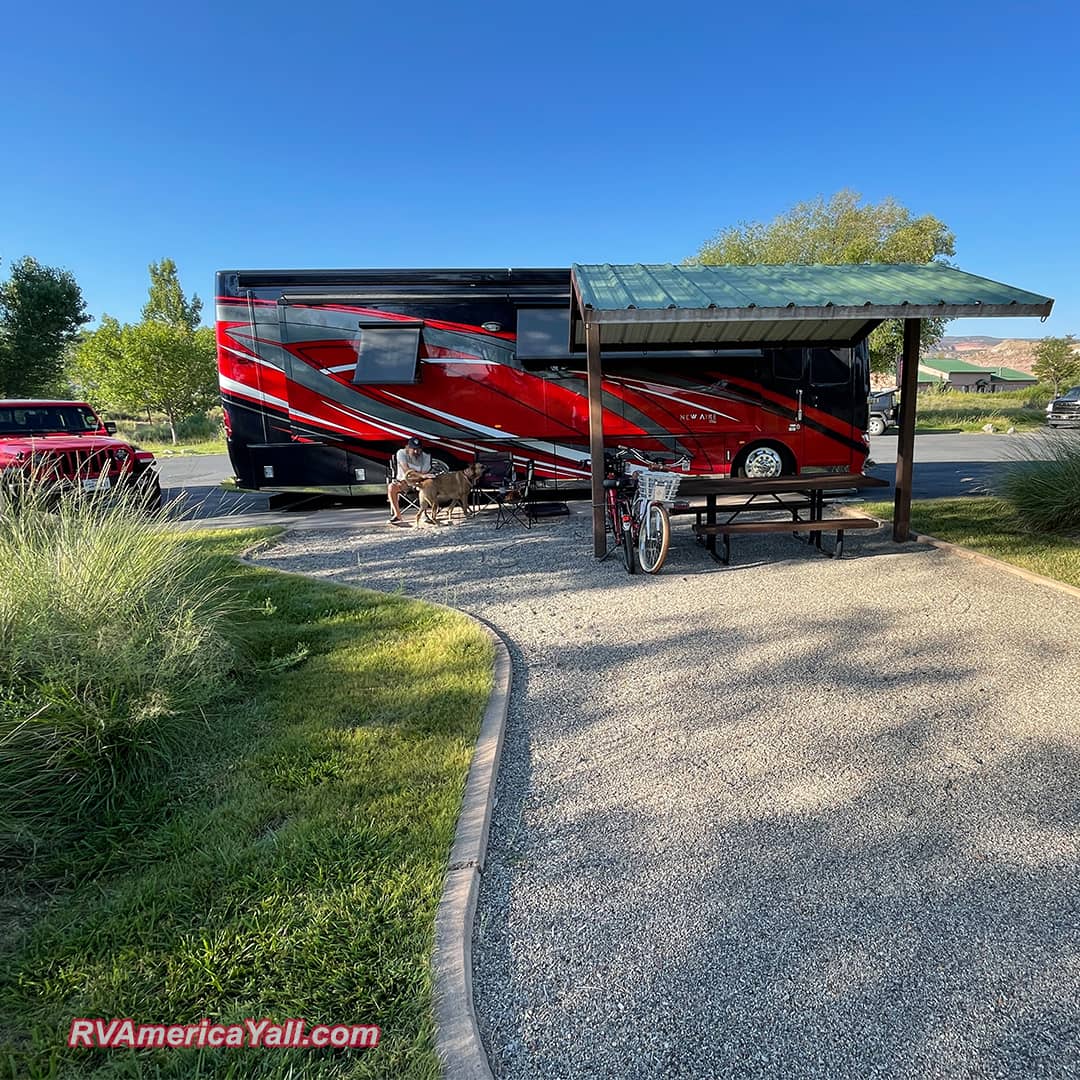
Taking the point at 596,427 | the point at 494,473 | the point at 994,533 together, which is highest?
the point at 596,427

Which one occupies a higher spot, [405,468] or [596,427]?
[596,427]

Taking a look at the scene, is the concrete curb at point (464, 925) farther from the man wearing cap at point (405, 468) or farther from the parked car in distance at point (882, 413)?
the parked car in distance at point (882, 413)

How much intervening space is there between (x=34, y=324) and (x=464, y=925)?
3157 cm

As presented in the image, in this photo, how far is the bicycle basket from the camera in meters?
5.97

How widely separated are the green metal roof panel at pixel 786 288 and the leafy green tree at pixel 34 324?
27020 millimetres

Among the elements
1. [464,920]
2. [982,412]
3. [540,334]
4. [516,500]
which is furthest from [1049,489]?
[982,412]

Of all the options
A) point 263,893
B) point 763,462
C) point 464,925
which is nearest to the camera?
point 464,925

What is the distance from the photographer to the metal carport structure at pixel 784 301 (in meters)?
5.85

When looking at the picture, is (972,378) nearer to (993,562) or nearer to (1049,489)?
(1049,489)

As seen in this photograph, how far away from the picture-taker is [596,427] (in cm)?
646

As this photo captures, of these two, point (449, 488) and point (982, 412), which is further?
point (982, 412)

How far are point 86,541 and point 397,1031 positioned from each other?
3.65 meters

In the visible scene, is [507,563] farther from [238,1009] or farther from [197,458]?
[197,458]

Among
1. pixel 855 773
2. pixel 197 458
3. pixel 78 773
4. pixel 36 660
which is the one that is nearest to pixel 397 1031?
pixel 78 773
